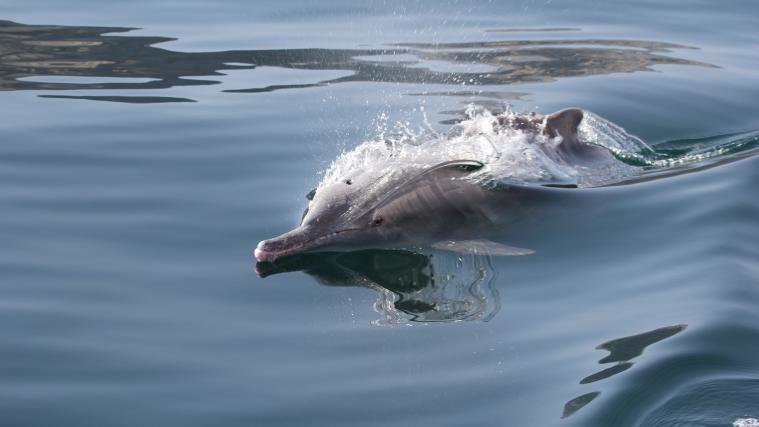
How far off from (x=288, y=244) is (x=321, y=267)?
28 centimetres

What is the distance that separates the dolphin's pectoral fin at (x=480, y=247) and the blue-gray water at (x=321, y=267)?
0.08m

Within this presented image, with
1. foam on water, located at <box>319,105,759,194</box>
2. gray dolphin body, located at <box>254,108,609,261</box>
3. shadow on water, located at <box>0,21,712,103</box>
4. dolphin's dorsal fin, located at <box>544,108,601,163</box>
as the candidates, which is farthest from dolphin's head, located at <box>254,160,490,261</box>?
shadow on water, located at <box>0,21,712,103</box>

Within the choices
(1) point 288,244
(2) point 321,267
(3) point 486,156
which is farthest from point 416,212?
(3) point 486,156

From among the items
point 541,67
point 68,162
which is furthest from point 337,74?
point 68,162

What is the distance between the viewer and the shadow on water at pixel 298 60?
13672mm

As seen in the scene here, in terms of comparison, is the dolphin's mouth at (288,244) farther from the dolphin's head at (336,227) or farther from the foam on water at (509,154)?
the foam on water at (509,154)

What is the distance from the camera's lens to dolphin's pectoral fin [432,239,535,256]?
8.19m

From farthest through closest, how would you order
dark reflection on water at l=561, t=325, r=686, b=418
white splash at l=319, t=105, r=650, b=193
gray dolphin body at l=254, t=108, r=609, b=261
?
1. white splash at l=319, t=105, r=650, b=193
2. gray dolphin body at l=254, t=108, r=609, b=261
3. dark reflection on water at l=561, t=325, r=686, b=418

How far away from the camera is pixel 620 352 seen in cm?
656

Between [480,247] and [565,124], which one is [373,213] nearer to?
[480,247]

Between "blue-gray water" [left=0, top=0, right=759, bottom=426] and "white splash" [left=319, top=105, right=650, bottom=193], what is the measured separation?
423 mm

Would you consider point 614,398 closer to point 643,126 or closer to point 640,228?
point 640,228

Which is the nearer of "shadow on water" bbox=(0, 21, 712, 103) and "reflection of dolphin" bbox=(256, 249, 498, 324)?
"reflection of dolphin" bbox=(256, 249, 498, 324)

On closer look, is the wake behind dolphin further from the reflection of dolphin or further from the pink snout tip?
the reflection of dolphin
